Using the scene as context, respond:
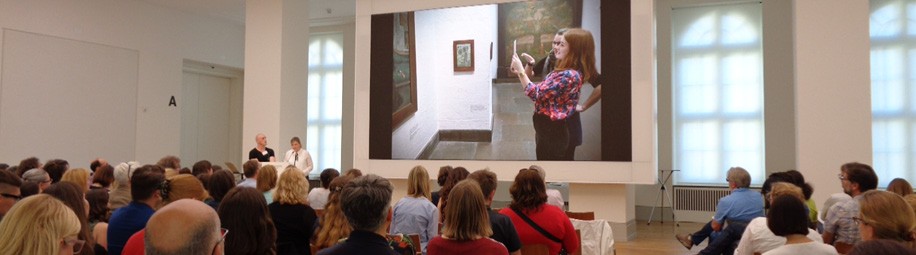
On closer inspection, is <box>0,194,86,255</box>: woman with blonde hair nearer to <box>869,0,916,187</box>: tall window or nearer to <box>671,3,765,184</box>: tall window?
<box>671,3,765,184</box>: tall window

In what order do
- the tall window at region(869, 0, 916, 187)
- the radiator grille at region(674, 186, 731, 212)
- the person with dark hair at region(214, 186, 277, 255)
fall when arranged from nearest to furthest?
1. the person with dark hair at region(214, 186, 277, 255)
2. the tall window at region(869, 0, 916, 187)
3. the radiator grille at region(674, 186, 731, 212)

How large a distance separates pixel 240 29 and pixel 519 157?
8.83 metres

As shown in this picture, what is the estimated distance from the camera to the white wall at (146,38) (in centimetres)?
1103

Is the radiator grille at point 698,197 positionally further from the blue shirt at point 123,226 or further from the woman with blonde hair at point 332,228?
the blue shirt at point 123,226

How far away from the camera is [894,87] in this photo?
34.9ft

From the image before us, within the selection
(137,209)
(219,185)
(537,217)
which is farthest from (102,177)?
(537,217)

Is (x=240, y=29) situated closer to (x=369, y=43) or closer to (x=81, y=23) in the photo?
(x=81, y=23)

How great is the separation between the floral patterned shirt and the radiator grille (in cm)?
399

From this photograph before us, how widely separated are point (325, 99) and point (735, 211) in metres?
11.3

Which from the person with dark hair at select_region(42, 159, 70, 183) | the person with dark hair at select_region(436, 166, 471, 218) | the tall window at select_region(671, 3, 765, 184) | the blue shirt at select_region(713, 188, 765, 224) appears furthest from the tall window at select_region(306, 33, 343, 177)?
A: the blue shirt at select_region(713, 188, 765, 224)

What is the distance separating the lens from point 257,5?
11.4 m

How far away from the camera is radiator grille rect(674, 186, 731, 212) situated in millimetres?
11617

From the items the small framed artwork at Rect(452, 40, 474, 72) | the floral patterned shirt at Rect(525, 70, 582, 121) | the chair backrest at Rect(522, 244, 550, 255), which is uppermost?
the small framed artwork at Rect(452, 40, 474, 72)

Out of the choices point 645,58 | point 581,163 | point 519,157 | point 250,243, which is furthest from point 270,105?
point 250,243
